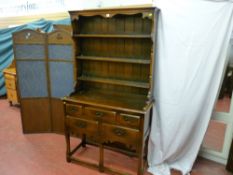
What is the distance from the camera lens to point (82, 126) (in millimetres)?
2178

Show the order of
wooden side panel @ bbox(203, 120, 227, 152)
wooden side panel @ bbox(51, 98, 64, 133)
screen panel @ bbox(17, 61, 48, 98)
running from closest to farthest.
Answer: wooden side panel @ bbox(203, 120, 227, 152) < screen panel @ bbox(17, 61, 48, 98) < wooden side panel @ bbox(51, 98, 64, 133)

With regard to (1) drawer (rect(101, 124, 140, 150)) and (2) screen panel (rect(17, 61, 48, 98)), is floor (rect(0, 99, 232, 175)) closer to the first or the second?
(1) drawer (rect(101, 124, 140, 150))

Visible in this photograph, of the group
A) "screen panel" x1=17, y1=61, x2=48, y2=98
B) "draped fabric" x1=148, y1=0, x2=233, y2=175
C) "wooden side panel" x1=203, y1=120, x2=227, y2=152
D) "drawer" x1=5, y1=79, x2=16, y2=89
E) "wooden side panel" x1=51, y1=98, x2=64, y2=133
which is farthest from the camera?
"drawer" x1=5, y1=79, x2=16, y2=89

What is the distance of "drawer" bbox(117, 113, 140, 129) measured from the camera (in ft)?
6.26

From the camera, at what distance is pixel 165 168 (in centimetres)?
225

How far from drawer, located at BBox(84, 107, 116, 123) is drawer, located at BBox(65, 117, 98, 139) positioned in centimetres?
7

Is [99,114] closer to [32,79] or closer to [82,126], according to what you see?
[82,126]

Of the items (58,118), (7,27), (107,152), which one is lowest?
(107,152)

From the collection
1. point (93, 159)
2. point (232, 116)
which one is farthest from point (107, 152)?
point (232, 116)

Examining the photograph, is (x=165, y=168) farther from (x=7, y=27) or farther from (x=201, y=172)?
(x=7, y=27)

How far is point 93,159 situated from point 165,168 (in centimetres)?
90

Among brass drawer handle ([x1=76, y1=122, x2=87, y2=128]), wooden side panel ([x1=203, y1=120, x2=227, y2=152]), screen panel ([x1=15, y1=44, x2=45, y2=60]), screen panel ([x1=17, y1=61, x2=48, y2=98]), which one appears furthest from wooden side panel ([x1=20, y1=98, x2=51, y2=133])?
wooden side panel ([x1=203, y1=120, x2=227, y2=152])

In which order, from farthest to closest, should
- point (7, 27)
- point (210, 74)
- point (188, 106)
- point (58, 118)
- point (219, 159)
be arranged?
point (7, 27), point (58, 118), point (219, 159), point (188, 106), point (210, 74)

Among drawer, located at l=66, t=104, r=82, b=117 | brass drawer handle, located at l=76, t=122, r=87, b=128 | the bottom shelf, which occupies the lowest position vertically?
brass drawer handle, located at l=76, t=122, r=87, b=128
